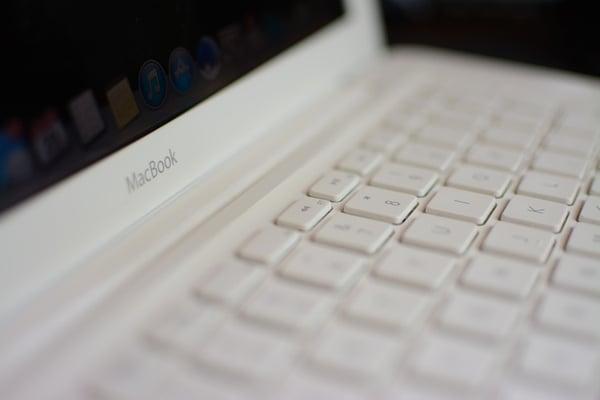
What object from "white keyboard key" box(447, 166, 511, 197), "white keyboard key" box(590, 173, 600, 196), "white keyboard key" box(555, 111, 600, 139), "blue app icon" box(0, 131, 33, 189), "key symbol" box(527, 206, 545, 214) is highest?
"white keyboard key" box(555, 111, 600, 139)

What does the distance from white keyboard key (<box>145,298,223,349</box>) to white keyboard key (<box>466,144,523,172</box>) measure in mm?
243

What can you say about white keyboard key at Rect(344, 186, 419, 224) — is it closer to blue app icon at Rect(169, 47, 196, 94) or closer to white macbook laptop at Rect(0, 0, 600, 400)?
white macbook laptop at Rect(0, 0, 600, 400)

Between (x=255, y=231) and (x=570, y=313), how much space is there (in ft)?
→ 0.59

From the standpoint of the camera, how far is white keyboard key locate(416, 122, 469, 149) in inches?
19.8

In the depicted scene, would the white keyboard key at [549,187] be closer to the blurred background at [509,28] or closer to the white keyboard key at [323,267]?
the white keyboard key at [323,267]

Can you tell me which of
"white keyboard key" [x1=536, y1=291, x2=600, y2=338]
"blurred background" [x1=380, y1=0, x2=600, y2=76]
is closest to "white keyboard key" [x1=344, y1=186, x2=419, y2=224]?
"white keyboard key" [x1=536, y1=291, x2=600, y2=338]

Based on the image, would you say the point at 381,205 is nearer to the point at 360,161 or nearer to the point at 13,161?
the point at 360,161

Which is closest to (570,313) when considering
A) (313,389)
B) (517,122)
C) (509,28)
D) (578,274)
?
(578,274)

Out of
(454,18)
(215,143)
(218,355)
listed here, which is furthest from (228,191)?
(454,18)

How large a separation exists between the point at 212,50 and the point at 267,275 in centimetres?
19

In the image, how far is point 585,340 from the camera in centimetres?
31

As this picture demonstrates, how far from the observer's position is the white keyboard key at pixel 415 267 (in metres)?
0.35

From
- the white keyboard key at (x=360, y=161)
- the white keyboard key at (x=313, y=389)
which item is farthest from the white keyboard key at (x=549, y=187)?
the white keyboard key at (x=313, y=389)

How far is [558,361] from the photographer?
0.30m
